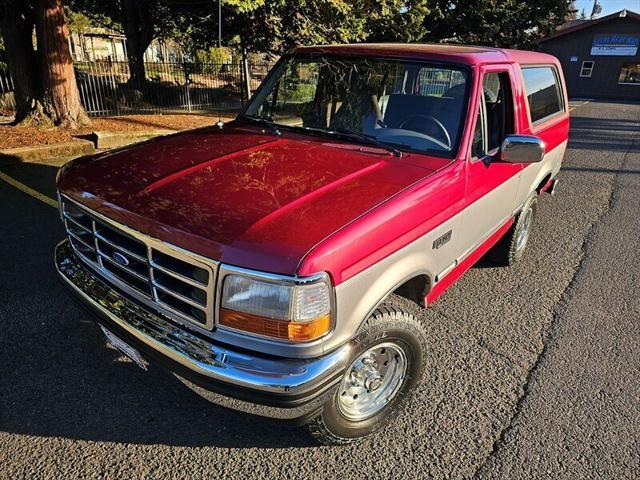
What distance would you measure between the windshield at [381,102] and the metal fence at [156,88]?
1060 centimetres

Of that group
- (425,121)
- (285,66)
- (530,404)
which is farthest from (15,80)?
(530,404)

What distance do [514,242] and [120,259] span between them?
3536mm

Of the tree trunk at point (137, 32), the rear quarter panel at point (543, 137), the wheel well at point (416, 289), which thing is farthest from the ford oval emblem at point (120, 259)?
the tree trunk at point (137, 32)

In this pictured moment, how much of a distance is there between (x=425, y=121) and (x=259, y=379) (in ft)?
6.70

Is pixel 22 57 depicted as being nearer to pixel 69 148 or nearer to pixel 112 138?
pixel 112 138

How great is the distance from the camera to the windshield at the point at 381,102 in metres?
2.95

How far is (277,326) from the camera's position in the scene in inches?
74.0

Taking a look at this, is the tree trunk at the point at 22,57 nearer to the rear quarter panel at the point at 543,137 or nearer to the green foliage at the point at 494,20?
the rear quarter panel at the point at 543,137

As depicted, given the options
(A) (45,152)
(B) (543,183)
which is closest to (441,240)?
(B) (543,183)

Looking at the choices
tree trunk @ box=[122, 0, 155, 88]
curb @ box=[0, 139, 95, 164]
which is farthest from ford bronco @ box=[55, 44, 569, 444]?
tree trunk @ box=[122, 0, 155, 88]

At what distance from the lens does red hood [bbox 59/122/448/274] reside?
1875mm

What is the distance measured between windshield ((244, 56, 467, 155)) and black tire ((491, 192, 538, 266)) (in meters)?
1.69

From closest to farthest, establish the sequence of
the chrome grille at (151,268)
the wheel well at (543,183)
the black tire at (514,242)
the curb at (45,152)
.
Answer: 1. the chrome grille at (151,268)
2. the black tire at (514,242)
3. the wheel well at (543,183)
4. the curb at (45,152)

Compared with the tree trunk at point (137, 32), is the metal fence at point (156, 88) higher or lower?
lower
